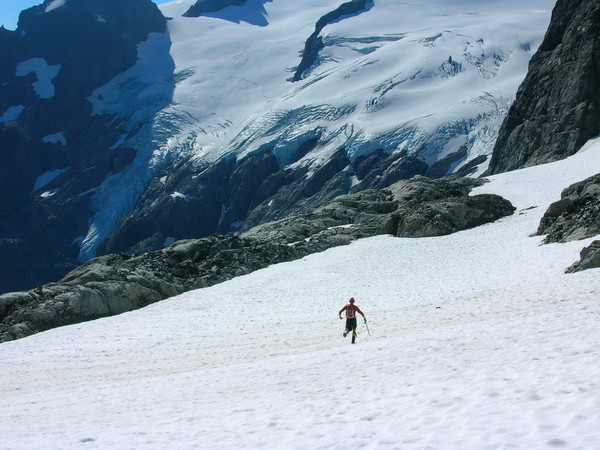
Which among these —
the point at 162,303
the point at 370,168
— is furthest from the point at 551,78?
the point at 162,303

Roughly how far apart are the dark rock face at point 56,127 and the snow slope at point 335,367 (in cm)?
10658

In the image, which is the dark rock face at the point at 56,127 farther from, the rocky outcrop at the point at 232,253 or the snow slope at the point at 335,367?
the snow slope at the point at 335,367

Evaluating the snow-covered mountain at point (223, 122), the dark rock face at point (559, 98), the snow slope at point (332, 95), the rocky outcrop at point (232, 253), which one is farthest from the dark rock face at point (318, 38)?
the rocky outcrop at point (232, 253)

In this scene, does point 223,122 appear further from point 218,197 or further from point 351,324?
point 351,324

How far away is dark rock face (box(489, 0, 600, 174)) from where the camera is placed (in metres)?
65.0

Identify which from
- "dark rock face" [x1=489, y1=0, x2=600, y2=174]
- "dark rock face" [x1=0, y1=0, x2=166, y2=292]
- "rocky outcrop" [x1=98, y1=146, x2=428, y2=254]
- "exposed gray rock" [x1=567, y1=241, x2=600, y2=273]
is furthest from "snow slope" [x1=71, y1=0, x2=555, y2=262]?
"exposed gray rock" [x1=567, y1=241, x2=600, y2=273]

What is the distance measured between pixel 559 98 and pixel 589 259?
56.3m

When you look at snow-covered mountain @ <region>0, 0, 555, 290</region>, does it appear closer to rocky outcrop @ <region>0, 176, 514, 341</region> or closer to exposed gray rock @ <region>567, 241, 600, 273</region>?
rocky outcrop @ <region>0, 176, 514, 341</region>

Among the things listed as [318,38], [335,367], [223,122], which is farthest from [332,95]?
[335,367]

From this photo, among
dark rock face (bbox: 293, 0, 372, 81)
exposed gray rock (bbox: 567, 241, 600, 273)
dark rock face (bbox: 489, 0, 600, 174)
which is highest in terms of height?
dark rock face (bbox: 293, 0, 372, 81)

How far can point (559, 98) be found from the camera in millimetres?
69812

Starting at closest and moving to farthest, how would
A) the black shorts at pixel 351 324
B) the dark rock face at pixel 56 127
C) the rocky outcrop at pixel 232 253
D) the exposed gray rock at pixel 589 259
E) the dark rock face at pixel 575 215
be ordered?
1. the black shorts at pixel 351 324
2. the exposed gray rock at pixel 589 259
3. the rocky outcrop at pixel 232 253
4. the dark rock face at pixel 575 215
5. the dark rock face at pixel 56 127

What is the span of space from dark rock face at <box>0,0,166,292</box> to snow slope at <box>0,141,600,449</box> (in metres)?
107

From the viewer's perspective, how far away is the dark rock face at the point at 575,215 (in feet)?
92.2
